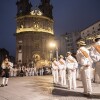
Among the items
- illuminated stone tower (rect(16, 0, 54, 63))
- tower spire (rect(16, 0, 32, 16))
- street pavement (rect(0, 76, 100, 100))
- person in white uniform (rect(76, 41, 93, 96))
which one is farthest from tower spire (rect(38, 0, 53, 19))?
person in white uniform (rect(76, 41, 93, 96))

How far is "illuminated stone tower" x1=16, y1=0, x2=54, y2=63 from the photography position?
220 feet

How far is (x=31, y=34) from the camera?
67.4m

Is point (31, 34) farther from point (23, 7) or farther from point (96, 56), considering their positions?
point (96, 56)

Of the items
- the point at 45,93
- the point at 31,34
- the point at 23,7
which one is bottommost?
the point at 45,93

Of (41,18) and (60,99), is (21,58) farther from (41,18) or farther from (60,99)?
(60,99)

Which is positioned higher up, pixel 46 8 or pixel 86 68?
pixel 46 8

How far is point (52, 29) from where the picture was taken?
74.1 metres

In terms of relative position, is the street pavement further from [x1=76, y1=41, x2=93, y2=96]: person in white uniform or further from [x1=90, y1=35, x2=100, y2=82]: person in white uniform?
[x1=90, y1=35, x2=100, y2=82]: person in white uniform

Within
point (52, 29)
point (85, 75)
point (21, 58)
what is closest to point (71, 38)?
point (52, 29)

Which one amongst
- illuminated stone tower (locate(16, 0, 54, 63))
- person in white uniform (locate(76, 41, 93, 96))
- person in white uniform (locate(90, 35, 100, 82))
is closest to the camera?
person in white uniform (locate(90, 35, 100, 82))

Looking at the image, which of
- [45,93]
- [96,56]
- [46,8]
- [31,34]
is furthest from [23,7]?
[96,56]

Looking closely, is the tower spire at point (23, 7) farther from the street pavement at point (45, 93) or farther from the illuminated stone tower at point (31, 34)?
the street pavement at point (45, 93)

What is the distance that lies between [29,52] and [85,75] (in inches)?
2286

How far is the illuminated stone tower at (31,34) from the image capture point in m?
67.0
